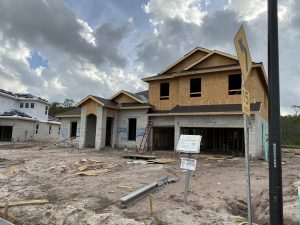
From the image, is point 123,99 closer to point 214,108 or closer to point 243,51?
point 214,108

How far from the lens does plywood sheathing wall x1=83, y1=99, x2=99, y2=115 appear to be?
2362 cm

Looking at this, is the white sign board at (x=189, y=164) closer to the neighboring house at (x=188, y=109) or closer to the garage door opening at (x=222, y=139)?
the neighboring house at (x=188, y=109)

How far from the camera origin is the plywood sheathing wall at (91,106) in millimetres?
23625

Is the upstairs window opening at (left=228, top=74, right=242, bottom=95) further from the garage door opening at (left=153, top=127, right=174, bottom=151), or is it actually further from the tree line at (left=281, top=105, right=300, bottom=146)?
the tree line at (left=281, top=105, right=300, bottom=146)

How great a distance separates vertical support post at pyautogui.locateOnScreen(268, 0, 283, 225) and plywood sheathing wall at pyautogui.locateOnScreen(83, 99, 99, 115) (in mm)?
20820

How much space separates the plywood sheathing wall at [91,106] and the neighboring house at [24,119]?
16366 mm

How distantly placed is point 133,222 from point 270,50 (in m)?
4.21

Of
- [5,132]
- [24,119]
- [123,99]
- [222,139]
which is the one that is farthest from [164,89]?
[5,132]

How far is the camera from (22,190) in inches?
356

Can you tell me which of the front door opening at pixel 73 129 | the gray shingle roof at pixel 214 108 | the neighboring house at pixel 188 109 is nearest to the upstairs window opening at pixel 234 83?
the neighboring house at pixel 188 109

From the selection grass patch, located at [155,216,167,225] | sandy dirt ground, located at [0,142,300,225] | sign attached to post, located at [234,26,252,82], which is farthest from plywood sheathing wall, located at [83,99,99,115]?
sign attached to post, located at [234,26,252,82]

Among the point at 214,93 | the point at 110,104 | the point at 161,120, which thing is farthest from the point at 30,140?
the point at 214,93

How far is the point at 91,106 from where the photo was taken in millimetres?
23891

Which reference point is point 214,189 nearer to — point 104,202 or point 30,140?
point 104,202
